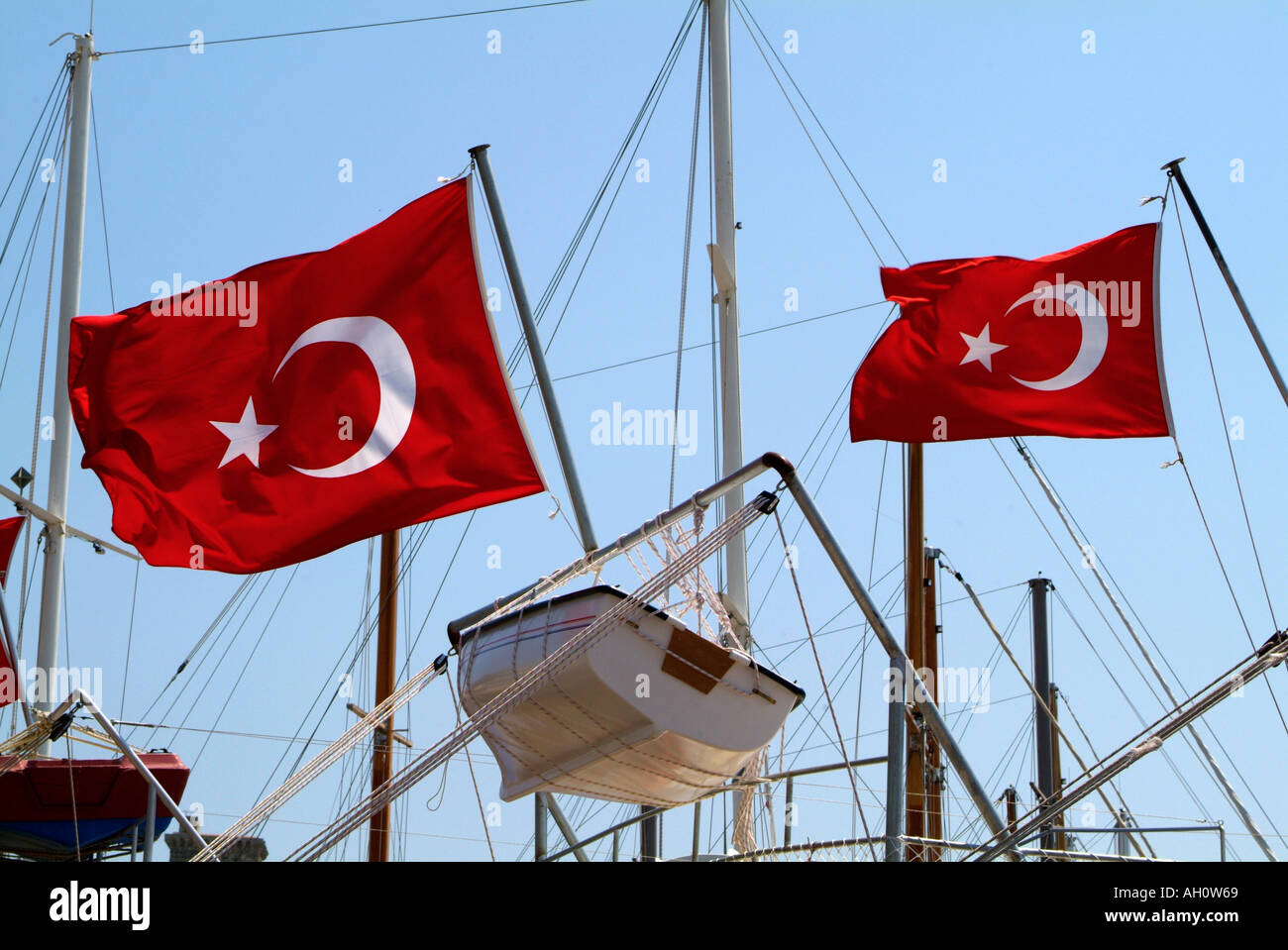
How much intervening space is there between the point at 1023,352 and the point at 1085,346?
86cm

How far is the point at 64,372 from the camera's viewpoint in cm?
4038

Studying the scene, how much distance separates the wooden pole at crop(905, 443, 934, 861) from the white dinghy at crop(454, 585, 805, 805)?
9.54 metres

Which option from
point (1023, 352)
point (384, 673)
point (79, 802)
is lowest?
point (79, 802)

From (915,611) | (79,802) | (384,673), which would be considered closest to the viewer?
(384,673)

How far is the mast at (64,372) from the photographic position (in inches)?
1549

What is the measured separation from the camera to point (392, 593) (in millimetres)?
24859

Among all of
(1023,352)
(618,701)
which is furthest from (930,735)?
(618,701)

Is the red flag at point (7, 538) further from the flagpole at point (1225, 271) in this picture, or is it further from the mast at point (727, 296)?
the flagpole at point (1225, 271)

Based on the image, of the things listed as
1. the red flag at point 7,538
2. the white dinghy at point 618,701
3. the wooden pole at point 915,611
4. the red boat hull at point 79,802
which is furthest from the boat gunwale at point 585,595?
the red flag at point 7,538

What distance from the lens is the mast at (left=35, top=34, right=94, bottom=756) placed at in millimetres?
39344

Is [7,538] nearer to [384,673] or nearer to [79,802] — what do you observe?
[79,802]

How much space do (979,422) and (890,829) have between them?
10263 millimetres

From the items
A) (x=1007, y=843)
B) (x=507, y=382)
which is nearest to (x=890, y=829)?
(x=1007, y=843)
